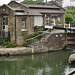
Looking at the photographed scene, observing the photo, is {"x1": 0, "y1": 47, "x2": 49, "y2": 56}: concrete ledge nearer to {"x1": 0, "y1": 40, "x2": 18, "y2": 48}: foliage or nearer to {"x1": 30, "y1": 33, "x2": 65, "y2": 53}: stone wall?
{"x1": 30, "y1": 33, "x2": 65, "y2": 53}: stone wall

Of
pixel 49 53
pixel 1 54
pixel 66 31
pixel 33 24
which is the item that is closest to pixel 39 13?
pixel 33 24

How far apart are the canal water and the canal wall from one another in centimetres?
66

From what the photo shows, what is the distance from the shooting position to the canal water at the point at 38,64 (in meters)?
19.8

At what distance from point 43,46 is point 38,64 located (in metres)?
4.26

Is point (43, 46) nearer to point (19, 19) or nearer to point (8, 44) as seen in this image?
point (8, 44)

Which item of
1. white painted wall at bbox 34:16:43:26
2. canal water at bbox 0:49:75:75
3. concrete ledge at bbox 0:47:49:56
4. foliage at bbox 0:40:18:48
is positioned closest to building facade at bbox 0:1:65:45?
white painted wall at bbox 34:16:43:26

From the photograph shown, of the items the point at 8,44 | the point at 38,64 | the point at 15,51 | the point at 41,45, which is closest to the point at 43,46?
the point at 41,45

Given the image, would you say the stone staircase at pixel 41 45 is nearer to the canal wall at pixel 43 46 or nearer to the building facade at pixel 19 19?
the canal wall at pixel 43 46

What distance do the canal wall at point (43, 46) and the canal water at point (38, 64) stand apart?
66cm

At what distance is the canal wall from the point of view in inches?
975

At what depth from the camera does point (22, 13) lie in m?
27.6

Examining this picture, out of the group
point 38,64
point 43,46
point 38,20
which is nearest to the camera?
point 38,64

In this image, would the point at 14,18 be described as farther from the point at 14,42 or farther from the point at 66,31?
the point at 66,31

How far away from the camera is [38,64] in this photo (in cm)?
2234
